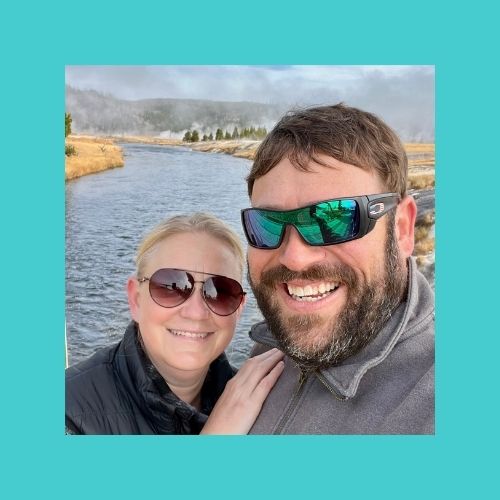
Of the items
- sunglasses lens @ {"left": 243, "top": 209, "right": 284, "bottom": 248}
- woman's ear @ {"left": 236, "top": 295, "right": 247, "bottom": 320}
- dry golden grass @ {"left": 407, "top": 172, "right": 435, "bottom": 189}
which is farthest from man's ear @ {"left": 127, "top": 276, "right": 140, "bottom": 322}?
dry golden grass @ {"left": 407, "top": 172, "right": 435, "bottom": 189}

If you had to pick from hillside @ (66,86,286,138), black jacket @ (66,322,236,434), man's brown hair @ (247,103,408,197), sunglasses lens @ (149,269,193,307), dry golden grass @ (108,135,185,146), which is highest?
hillside @ (66,86,286,138)

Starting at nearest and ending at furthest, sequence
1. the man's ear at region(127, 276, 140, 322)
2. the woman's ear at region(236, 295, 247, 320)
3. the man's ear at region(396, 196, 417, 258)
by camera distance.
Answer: the man's ear at region(396, 196, 417, 258)
the woman's ear at region(236, 295, 247, 320)
the man's ear at region(127, 276, 140, 322)

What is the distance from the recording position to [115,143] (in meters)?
4.29

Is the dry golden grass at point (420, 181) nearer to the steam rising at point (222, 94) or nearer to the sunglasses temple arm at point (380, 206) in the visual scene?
the steam rising at point (222, 94)

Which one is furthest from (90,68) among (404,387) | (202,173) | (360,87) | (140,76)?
(404,387)

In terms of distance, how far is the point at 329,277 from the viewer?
132 inches

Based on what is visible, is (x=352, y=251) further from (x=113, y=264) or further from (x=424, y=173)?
(x=113, y=264)

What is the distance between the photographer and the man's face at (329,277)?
3.37 meters

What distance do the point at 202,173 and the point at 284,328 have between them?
1.20 metres

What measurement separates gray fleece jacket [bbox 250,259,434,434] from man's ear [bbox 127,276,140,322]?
1.02m

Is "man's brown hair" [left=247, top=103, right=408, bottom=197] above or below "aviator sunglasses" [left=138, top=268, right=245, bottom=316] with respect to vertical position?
above

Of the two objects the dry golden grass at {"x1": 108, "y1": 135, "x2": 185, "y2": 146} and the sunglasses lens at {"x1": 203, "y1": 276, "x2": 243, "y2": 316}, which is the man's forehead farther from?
the dry golden grass at {"x1": 108, "y1": 135, "x2": 185, "y2": 146}

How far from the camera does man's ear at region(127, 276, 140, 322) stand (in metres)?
4.06

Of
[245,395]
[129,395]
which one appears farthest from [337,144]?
[129,395]
